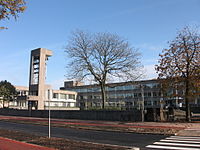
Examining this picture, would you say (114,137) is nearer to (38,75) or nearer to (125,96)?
(38,75)

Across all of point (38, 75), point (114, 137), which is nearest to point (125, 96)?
point (38, 75)

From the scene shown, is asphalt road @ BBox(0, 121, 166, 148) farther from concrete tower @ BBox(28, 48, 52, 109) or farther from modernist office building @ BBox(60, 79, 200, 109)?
modernist office building @ BBox(60, 79, 200, 109)

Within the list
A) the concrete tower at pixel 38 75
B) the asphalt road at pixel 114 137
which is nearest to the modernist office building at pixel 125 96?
the concrete tower at pixel 38 75

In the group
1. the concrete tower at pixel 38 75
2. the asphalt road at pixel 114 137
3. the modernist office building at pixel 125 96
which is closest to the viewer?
the asphalt road at pixel 114 137

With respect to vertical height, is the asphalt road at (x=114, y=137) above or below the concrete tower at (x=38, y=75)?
below

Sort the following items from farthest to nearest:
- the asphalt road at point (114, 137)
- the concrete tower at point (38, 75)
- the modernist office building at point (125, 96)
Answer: the modernist office building at point (125, 96)
the concrete tower at point (38, 75)
the asphalt road at point (114, 137)

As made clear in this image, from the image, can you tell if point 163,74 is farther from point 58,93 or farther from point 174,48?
point 58,93

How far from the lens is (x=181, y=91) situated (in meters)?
25.4

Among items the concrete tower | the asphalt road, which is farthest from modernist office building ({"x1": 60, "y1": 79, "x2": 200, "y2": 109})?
the asphalt road

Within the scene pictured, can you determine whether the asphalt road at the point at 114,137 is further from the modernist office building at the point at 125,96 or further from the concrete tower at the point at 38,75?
the modernist office building at the point at 125,96

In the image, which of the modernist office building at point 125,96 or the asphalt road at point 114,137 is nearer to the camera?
the asphalt road at point 114,137

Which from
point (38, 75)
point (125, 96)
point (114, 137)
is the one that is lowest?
point (114, 137)

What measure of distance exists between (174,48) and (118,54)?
36.7 feet

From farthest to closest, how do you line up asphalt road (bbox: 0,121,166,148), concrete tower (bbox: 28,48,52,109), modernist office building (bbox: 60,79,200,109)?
modernist office building (bbox: 60,79,200,109), concrete tower (bbox: 28,48,52,109), asphalt road (bbox: 0,121,166,148)
